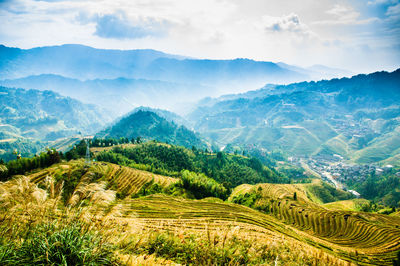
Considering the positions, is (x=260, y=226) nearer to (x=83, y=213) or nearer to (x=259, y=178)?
(x=83, y=213)

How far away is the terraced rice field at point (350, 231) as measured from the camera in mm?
33394

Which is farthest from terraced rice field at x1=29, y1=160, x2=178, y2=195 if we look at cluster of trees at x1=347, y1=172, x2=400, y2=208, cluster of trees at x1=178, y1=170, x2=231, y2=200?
cluster of trees at x1=347, y1=172, x2=400, y2=208

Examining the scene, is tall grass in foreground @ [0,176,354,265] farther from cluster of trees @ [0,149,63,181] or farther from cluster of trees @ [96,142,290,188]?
cluster of trees @ [96,142,290,188]

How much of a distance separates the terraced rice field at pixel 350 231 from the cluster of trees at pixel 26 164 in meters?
73.9

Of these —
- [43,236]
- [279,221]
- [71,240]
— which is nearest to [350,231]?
[279,221]

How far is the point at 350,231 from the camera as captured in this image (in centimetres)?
4725

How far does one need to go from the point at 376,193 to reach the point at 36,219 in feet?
768

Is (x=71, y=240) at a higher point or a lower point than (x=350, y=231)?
higher

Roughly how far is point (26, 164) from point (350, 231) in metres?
90.8

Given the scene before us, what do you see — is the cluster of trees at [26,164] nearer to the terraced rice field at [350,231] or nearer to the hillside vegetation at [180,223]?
the hillside vegetation at [180,223]

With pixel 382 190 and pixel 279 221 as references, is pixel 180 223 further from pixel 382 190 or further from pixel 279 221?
pixel 382 190

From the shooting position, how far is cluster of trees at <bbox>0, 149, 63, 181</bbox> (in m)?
50.3

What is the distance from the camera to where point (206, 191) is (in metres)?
66.2

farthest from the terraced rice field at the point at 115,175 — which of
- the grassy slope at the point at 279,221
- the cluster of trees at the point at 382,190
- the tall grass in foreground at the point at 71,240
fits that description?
the cluster of trees at the point at 382,190
